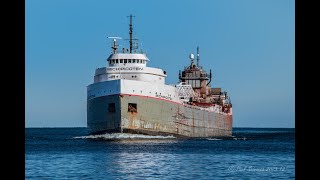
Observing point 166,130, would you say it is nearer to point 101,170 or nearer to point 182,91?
point 182,91

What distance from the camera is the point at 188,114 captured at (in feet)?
219

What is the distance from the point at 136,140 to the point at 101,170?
1087 inches

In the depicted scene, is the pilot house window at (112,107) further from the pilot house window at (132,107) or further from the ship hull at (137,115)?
the pilot house window at (132,107)

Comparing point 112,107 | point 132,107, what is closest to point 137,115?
point 132,107

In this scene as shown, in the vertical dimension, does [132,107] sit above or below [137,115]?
above

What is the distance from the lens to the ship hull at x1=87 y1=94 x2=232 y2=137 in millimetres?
55188

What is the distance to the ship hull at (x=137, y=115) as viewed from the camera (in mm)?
55188

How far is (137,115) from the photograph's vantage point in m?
55.9

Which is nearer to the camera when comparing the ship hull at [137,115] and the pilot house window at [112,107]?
the ship hull at [137,115]

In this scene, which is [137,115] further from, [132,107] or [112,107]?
[112,107]

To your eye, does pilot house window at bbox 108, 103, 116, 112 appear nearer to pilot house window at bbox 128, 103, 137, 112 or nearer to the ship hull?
the ship hull

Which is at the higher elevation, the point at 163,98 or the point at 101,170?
the point at 163,98

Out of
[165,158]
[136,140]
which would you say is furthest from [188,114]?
[165,158]
